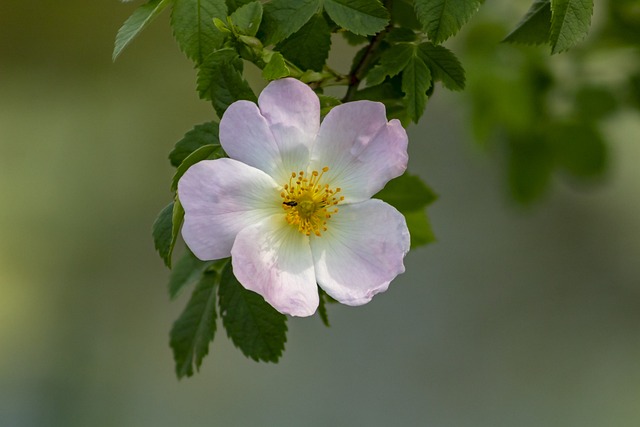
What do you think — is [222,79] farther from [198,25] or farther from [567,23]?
[567,23]

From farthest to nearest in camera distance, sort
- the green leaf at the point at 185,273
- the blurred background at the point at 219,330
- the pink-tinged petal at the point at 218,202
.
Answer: the blurred background at the point at 219,330, the green leaf at the point at 185,273, the pink-tinged petal at the point at 218,202

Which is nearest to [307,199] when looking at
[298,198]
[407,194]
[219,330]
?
[298,198]

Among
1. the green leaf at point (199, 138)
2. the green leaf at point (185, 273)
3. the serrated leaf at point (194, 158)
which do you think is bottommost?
the green leaf at point (185, 273)

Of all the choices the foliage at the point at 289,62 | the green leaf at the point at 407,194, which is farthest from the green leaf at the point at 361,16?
the green leaf at the point at 407,194

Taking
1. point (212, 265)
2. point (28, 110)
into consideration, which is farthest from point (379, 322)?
point (212, 265)

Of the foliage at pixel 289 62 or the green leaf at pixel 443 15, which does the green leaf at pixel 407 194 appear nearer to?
the foliage at pixel 289 62

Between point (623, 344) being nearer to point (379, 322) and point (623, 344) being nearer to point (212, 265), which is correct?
point (379, 322)
